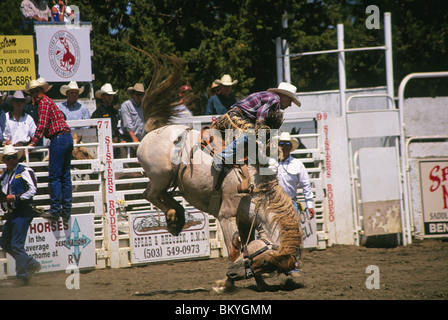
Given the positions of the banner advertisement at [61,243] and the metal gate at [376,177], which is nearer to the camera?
the banner advertisement at [61,243]

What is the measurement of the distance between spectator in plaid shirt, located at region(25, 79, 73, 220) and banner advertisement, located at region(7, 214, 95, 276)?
0.19 metres

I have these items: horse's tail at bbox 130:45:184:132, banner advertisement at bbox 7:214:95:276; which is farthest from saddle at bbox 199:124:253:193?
banner advertisement at bbox 7:214:95:276

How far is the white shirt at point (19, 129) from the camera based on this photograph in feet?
24.7

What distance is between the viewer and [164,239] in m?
8.27

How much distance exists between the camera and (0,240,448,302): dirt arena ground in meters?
5.65

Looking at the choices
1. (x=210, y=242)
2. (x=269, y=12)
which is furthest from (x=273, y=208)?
(x=269, y=12)

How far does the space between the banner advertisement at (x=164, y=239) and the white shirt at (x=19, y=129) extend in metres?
1.82

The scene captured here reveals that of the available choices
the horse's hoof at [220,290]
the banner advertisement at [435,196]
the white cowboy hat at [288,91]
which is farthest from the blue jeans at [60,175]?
the banner advertisement at [435,196]

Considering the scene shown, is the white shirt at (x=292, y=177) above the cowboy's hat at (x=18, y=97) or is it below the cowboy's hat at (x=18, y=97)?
below

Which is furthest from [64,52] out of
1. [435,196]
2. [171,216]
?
[435,196]

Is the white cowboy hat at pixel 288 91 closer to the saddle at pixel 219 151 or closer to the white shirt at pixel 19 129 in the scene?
the saddle at pixel 219 151

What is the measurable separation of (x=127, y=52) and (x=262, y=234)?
5.93 meters

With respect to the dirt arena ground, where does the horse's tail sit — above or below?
above

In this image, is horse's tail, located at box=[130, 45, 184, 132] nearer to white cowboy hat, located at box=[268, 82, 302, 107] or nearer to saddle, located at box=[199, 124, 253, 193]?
saddle, located at box=[199, 124, 253, 193]
